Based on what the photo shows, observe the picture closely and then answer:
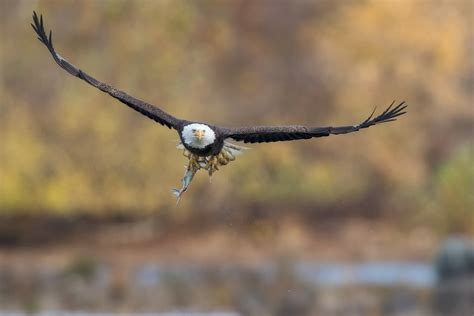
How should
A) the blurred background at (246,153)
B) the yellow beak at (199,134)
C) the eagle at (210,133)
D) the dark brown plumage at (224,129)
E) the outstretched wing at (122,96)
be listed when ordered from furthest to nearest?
1. the blurred background at (246,153)
2. the outstretched wing at (122,96)
3. the dark brown plumage at (224,129)
4. the eagle at (210,133)
5. the yellow beak at (199,134)

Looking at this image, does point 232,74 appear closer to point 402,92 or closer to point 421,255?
point 402,92

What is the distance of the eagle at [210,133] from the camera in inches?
512

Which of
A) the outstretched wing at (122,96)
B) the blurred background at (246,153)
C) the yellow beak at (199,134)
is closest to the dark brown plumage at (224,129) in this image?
the outstretched wing at (122,96)

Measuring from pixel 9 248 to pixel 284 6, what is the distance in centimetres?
959

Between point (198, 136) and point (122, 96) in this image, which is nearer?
point (198, 136)

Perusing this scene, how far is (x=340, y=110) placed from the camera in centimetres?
3438

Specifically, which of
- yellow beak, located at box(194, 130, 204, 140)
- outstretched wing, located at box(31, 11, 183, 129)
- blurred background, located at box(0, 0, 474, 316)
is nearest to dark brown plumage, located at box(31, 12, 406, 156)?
outstretched wing, located at box(31, 11, 183, 129)

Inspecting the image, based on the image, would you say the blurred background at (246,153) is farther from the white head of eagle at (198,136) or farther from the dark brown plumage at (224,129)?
the white head of eagle at (198,136)

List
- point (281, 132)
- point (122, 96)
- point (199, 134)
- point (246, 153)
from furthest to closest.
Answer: point (246, 153) → point (122, 96) → point (281, 132) → point (199, 134)

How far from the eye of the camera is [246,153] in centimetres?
3186

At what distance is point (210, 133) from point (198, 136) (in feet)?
0.54

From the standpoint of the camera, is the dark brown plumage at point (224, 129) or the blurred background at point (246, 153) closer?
the dark brown plumage at point (224, 129)

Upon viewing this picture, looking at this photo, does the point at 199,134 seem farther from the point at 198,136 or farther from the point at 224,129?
the point at 224,129

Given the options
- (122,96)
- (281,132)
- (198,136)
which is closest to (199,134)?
(198,136)
